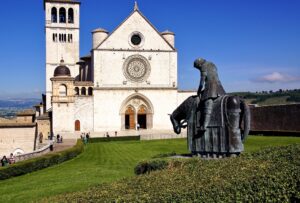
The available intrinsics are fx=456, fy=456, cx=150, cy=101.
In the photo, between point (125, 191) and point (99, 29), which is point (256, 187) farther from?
point (99, 29)

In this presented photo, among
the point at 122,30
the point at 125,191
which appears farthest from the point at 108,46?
the point at 125,191

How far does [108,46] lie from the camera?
204 feet

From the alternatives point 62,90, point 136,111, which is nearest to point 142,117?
point 136,111

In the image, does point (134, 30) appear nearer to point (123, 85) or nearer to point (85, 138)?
point (123, 85)

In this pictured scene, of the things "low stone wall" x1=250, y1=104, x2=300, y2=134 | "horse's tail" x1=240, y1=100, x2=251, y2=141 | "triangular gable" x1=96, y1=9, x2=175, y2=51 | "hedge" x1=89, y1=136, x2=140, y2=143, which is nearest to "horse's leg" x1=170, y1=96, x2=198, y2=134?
"horse's tail" x1=240, y1=100, x2=251, y2=141

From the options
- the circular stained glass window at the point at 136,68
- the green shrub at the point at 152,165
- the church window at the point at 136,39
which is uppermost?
the church window at the point at 136,39

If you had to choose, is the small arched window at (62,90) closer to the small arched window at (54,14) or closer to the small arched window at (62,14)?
the small arched window at (54,14)

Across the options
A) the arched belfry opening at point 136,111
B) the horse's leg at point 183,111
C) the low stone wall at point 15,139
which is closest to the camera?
the horse's leg at point 183,111

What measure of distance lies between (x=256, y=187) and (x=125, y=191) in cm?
290

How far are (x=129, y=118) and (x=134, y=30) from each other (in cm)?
1231

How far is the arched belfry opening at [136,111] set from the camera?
63625 mm

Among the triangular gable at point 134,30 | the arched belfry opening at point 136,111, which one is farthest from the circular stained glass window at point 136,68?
the arched belfry opening at point 136,111

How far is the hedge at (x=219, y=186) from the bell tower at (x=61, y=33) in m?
Result: 58.0

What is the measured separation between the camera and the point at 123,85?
63.2 metres
